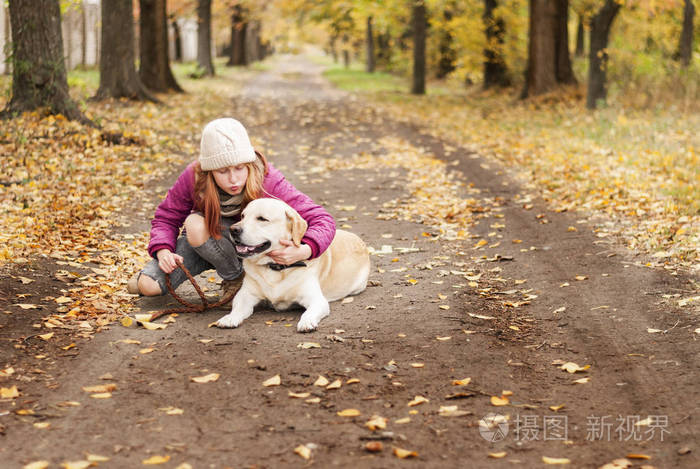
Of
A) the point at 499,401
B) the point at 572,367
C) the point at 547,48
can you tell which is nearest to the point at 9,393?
the point at 499,401

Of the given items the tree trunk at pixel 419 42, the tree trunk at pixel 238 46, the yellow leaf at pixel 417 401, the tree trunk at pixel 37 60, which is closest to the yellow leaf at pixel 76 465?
the yellow leaf at pixel 417 401

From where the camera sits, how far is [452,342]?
4660 millimetres

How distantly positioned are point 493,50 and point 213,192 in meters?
21.8

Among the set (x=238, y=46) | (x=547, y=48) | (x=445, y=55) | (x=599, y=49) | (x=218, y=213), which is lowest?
(x=218, y=213)

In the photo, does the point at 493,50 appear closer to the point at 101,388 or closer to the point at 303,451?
the point at 101,388

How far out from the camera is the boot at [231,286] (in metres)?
5.48

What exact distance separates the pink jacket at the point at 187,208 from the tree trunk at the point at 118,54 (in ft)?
41.0

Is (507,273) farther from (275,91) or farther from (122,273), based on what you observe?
(275,91)

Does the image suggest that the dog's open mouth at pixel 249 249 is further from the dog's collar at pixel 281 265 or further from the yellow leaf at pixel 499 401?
the yellow leaf at pixel 499 401

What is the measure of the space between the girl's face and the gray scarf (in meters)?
0.11

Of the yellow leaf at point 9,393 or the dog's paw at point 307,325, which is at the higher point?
the dog's paw at point 307,325

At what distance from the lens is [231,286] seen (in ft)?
18.2

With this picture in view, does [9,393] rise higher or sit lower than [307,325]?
lower

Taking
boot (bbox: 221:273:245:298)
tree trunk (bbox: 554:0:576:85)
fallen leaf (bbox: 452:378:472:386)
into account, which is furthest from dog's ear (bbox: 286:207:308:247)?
tree trunk (bbox: 554:0:576:85)
